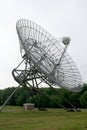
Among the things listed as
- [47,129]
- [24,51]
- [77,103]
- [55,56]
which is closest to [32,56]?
[24,51]

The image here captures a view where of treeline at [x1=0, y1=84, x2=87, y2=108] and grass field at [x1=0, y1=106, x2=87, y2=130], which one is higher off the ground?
grass field at [x1=0, y1=106, x2=87, y2=130]

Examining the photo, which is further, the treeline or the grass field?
the treeline

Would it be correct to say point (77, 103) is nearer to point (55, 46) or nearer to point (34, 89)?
point (34, 89)

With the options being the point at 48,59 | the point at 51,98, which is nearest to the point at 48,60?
the point at 48,59

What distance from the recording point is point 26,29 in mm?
54875

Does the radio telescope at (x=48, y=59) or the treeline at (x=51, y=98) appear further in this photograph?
the treeline at (x=51, y=98)

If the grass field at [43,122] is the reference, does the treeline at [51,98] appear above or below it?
below

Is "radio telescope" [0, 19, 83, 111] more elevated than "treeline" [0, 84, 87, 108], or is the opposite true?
"radio telescope" [0, 19, 83, 111]

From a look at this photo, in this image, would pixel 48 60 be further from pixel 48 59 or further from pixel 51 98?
pixel 51 98

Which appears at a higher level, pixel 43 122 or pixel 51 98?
pixel 43 122

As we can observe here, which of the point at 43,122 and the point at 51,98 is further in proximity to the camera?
the point at 51,98

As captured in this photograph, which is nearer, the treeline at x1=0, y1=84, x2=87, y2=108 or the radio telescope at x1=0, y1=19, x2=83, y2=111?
the radio telescope at x1=0, y1=19, x2=83, y2=111

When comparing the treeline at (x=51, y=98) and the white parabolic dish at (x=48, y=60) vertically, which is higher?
the white parabolic dish at (x=48, y=60)

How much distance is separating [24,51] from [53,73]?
18.8 ft
